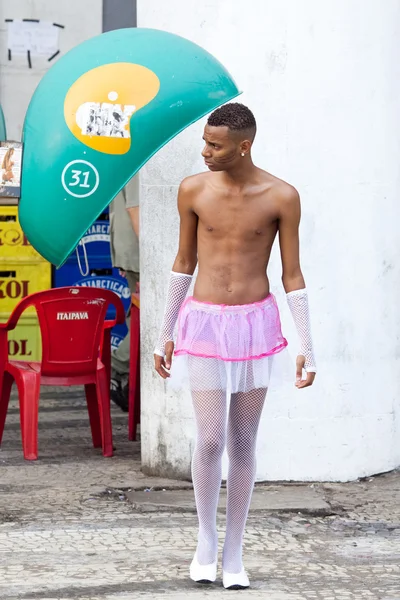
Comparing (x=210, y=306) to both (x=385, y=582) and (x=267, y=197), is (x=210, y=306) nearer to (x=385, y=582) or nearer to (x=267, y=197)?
(x=267, y=197)

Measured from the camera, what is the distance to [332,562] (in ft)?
17.5

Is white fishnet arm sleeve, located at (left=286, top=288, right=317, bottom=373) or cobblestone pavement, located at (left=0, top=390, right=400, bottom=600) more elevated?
white fishnet arm sleeve, located at (left=286, top=288, right=317, bottom=373)

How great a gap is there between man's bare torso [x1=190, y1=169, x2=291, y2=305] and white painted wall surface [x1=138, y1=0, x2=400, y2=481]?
5.25 feet

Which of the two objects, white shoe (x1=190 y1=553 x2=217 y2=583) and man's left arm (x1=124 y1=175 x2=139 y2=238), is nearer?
white shoe (x1=190 y1=553 x2=217 y2=583)

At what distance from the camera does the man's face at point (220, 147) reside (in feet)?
15.5

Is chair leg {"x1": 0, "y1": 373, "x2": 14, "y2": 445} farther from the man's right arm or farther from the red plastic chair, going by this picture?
the man's right arm

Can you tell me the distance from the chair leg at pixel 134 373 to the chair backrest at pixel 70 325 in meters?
0.47

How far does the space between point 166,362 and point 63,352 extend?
2235 millimetres

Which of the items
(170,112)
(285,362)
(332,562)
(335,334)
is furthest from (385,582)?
(170,112)

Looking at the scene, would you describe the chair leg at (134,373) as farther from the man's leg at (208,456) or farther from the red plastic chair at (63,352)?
the man's leg at (208,456)

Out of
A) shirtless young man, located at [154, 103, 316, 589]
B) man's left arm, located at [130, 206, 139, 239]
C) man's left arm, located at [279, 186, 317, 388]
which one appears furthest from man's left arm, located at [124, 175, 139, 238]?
man's left arm, located at [279, 186, 317, 388]

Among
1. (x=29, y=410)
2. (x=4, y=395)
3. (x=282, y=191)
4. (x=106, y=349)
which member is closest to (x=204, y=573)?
(x=282, y=191)

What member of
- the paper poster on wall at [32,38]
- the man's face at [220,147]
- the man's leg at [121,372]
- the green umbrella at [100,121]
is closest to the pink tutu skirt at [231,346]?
the man's face at [220,147]

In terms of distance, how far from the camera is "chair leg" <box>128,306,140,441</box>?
25.3ft
